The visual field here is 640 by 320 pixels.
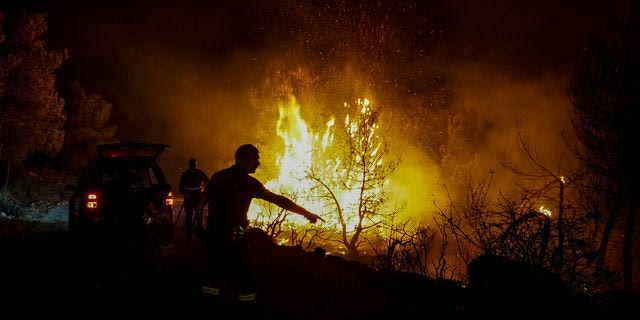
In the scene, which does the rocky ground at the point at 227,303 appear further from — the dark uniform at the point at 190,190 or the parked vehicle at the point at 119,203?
the dark uniform at the point at 190,190

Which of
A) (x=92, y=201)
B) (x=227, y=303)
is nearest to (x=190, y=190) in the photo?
(x=92, y=201)

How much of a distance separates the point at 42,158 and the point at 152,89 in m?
14.9

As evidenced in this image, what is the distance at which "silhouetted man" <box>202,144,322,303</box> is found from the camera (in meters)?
3.68

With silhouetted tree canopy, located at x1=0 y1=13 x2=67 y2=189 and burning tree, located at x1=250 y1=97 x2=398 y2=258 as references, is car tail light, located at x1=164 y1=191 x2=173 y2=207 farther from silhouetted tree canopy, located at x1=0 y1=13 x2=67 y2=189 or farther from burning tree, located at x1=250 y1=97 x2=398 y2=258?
silhouetted tree canopy, located at x1=0 y1=13 x2=67 y2=189

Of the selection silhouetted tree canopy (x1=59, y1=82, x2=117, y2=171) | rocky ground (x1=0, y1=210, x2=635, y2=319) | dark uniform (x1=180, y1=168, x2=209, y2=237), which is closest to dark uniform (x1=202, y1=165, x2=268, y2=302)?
rocky ground (x1=0, y1=210, x2=635, y2=319)

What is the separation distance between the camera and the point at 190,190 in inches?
Answer: 319

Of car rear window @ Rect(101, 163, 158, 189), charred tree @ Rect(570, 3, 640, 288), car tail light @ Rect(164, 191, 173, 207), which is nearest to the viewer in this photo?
car rear window @ Rect(101, 163, 158, 189)

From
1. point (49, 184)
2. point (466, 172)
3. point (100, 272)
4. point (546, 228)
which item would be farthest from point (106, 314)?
point (466, 172)

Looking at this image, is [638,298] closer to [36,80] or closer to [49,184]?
[36,80]

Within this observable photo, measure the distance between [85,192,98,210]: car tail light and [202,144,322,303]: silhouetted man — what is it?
13.0 feet

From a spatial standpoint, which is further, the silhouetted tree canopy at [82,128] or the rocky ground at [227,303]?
the silhouetted tree canopy at [82,128]

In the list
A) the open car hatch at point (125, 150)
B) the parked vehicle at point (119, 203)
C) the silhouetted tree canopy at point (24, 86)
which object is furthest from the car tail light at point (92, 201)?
the silhouetted tree canopy at point (24, 86)

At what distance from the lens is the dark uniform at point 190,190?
26.2ft

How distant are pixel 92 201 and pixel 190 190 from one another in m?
1.77
